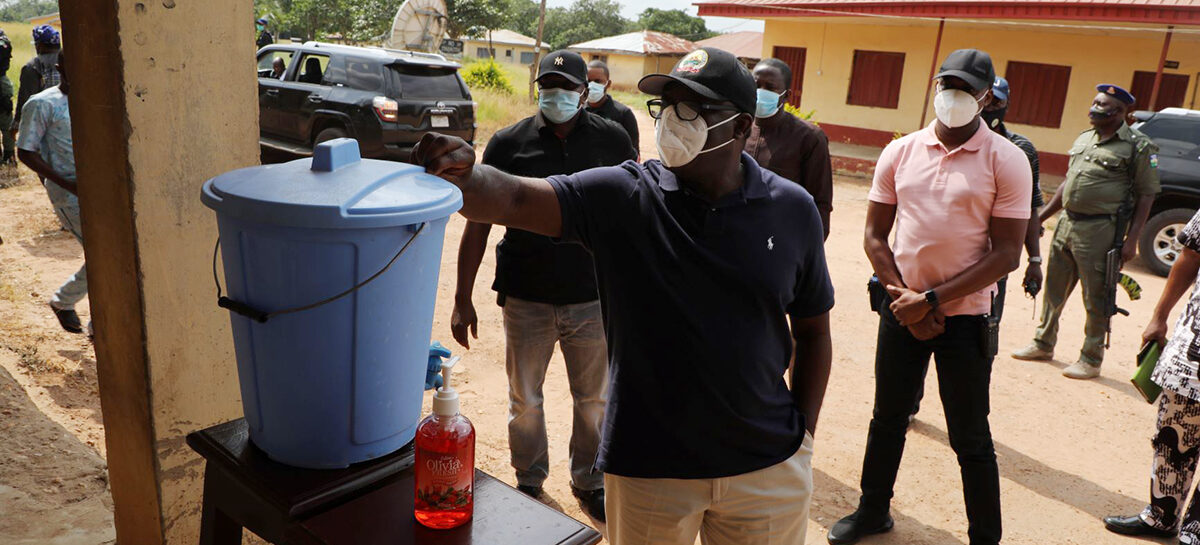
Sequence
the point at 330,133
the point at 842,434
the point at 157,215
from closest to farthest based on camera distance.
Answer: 1. the point at 157,215
2. the point at 842,434
3. the point at 330,133

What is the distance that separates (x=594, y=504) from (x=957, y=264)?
177cm

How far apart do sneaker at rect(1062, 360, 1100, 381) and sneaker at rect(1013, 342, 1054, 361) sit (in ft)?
0.90

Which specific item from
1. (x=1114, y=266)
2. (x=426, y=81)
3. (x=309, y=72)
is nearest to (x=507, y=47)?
(x=309, y=72)

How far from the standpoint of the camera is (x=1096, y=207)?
570cm

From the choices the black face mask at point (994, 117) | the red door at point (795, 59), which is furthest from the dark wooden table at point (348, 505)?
the red door at point (795, 59)

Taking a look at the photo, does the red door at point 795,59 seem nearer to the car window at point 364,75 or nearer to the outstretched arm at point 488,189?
the car window at point 364,75

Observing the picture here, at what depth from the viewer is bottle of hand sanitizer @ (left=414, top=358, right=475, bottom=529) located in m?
1.58

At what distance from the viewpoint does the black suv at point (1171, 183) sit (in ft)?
28.6

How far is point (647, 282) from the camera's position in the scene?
1.90 m

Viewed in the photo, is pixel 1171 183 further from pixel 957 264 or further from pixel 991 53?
pixel 957 264

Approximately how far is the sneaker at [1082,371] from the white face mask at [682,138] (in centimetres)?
484

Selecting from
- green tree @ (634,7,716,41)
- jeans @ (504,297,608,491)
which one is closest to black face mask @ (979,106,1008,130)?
jeans @ (504,297,608,491)

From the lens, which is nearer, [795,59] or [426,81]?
[426,81]

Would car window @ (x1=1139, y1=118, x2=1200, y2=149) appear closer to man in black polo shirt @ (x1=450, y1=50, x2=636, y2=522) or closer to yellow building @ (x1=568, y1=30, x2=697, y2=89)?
man in black polo shirt @ (x1=450, y1=50, x2=636, y2=522)
